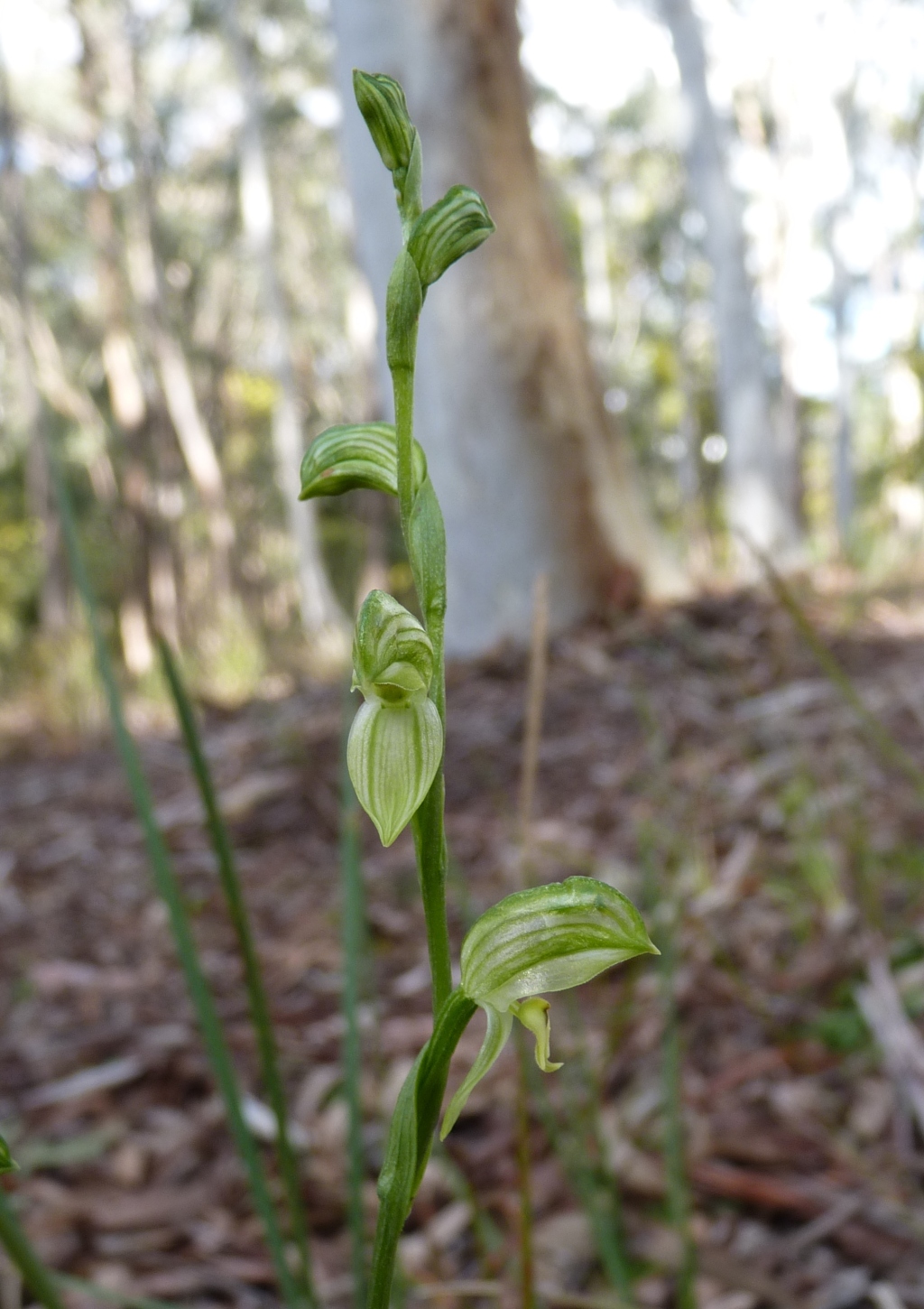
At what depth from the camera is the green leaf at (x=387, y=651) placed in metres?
0.46

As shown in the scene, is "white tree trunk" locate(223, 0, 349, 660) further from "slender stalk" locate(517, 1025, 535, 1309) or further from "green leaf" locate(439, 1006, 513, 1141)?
"green leaf" locate(439, 1006, 513, 1141)

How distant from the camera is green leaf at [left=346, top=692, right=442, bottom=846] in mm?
432

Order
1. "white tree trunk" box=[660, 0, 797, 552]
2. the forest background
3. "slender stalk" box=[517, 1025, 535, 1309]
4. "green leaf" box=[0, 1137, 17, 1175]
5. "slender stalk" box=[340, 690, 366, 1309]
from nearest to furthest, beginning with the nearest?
"green leaf" box=[0, 1137, 17, 1175] < "slender stalk" box=[517, 1025, 535, 1309] < "slender stalk" box=[340, 690, 366, 1309] < the forest background < "white tree trunk" box=[660, 0, 797, 552]

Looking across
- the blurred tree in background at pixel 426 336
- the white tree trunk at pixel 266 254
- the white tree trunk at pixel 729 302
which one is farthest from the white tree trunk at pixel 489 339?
the white tree trunk at pixel 266 254

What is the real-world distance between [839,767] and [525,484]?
1.33 m

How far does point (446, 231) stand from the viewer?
0.47m

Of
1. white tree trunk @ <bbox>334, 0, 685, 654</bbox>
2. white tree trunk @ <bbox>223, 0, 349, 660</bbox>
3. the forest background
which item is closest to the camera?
the forest background

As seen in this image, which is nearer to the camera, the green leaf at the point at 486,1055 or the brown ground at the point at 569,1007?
the green leaf at the point at 486,1055

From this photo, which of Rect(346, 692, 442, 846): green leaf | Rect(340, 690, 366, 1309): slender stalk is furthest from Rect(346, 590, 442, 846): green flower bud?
Rect(340, 690, 366, 1309): slender stalk

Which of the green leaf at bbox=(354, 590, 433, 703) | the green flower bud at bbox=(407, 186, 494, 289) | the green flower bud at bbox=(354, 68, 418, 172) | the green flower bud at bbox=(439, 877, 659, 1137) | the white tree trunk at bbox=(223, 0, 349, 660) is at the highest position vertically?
the white tree trunk at bbox=(223, 0, 349, 660)

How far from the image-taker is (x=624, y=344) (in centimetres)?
2038

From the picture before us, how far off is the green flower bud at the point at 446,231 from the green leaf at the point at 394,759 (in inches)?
7.5

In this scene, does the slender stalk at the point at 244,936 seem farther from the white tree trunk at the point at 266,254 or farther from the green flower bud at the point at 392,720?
the white tree trunk at the point at 266,254

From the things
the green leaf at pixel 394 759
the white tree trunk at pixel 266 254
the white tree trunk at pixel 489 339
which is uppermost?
the white tree trunk at pixel 266 254
